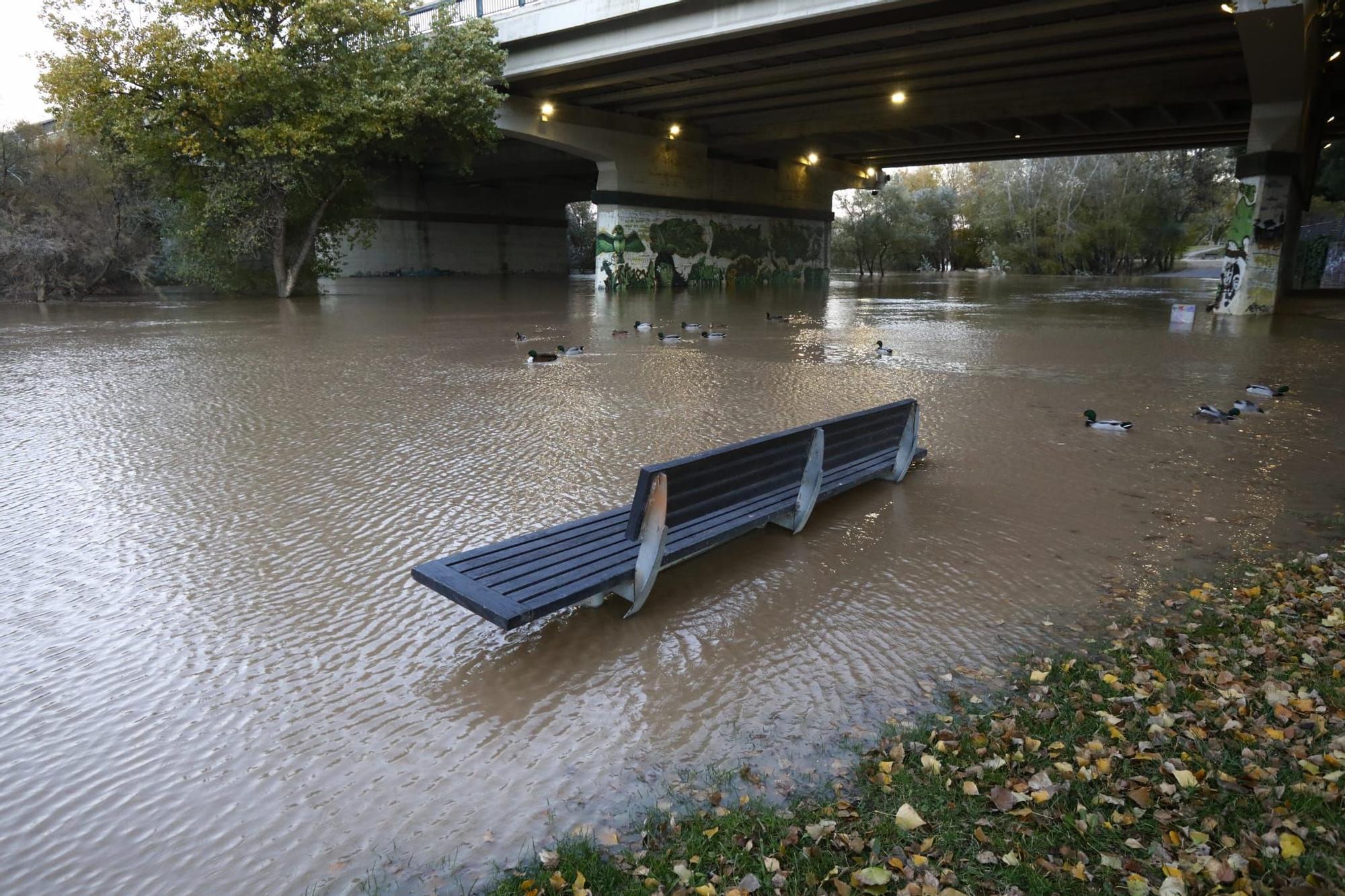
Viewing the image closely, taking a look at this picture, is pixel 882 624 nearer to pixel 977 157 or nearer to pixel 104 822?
pixel 104 822

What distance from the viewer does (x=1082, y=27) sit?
1877 centimetres

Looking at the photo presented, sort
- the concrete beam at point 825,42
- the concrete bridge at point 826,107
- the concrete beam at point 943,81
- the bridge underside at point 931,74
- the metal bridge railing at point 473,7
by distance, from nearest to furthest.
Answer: the concrete beam at point 825,42 < the bridge underside at point 931,74 < the concrete bridge at point 826,107 < the concrete beam at point 943,81 < the metal bridge railing at point 473,7

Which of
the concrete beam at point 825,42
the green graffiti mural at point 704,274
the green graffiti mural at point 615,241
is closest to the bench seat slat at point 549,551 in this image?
the concrete beam at point 825,42

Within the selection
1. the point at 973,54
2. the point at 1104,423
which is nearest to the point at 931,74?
the point at 973,54

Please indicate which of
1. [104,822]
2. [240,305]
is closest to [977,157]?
[240,305]

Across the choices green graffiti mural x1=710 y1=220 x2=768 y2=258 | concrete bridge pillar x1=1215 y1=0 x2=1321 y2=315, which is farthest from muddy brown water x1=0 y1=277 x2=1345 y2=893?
green graffiti mural x1=710 y1=220 x2=768 y2=258

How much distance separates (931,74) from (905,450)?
2122 cm

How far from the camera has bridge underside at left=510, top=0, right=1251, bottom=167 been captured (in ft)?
62.7

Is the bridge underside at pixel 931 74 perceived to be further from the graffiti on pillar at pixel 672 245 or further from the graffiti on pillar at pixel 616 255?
the graffiti on pillar at pixel 616 255

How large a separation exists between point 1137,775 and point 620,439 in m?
5.73

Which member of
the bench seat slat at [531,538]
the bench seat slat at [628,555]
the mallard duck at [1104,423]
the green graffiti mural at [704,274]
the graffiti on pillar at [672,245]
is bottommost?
the mallard duck at [1104,423]

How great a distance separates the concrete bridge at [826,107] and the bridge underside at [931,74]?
8cm

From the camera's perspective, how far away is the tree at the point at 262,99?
20.7m

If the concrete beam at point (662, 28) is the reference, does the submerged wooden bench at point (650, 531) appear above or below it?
below
